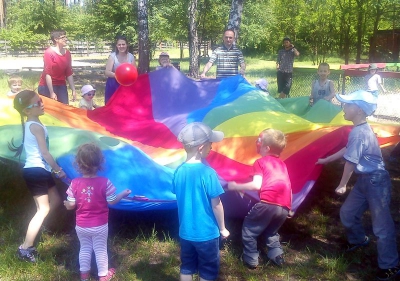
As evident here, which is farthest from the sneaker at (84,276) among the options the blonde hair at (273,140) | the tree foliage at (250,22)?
the tree foliage at (250,22)

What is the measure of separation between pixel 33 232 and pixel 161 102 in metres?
2.69

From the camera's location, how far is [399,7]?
17.8m

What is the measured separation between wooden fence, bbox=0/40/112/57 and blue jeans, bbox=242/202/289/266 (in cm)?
2838

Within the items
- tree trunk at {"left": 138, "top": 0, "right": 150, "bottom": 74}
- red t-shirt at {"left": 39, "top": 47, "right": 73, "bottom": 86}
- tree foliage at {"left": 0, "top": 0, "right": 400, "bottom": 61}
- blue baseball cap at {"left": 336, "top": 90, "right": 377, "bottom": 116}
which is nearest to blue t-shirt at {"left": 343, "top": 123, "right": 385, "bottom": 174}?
blue baseball cap at {"left": 336, "top": 90, "right": 377, "bottom": 116}

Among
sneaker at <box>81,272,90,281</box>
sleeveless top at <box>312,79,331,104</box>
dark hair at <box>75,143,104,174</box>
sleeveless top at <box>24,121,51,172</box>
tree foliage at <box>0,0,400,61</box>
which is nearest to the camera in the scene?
dark hair at <box>75,143,104,174</box>

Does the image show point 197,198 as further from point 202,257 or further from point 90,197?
point 90,197

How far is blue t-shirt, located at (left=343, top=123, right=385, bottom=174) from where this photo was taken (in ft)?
9.32

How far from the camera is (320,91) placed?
530 centimetres

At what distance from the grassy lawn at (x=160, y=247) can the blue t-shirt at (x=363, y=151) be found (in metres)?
0.70

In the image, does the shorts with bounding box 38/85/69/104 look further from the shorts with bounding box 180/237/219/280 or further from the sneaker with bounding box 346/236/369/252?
the sneaker with bounding box 346/236/369/252

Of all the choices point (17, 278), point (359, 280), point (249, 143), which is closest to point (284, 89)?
point (249, 143)

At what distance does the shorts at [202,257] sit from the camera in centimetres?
243

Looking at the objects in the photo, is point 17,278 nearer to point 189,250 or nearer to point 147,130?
point 189,250

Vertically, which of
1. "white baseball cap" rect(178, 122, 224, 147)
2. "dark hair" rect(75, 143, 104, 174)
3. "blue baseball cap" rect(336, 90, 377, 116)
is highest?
"blue baseball cap" rect(336, 90, 377, 116)
